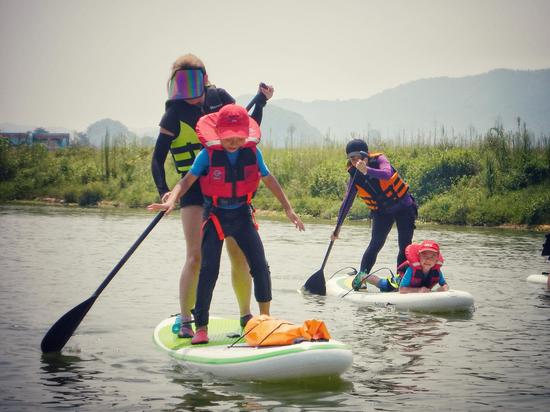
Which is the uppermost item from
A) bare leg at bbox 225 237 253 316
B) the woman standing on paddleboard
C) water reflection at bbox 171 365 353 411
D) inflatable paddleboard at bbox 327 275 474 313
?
the woman standing on paddleboard

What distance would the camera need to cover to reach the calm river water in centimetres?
526

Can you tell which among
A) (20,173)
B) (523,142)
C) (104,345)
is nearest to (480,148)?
(523,142)

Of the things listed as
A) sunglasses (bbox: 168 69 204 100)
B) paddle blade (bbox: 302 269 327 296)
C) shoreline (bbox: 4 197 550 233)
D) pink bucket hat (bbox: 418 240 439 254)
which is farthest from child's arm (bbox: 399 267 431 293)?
shoreline (bbox: 4 197 550 233)

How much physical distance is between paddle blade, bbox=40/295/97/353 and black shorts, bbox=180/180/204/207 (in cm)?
132

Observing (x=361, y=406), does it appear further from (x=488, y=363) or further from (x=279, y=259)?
(x=279, y=259)

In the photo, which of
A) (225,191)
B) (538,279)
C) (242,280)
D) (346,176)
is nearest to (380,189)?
(538,279)

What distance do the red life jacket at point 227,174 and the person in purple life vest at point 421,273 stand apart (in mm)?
3303

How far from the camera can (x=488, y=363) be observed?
6.36 metres

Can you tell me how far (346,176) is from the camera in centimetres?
2627

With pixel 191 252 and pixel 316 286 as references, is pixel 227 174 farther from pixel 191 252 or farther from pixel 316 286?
pixel 316 286

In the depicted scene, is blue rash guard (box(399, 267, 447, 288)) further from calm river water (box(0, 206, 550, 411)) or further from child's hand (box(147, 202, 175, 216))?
child's hand (box(147, 202, 175, 216))

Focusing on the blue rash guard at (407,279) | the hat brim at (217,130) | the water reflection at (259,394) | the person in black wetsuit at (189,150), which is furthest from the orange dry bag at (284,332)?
the blue rash guard at (407,279)

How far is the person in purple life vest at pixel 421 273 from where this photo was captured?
8.86 m

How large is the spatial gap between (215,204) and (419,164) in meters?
20.2
